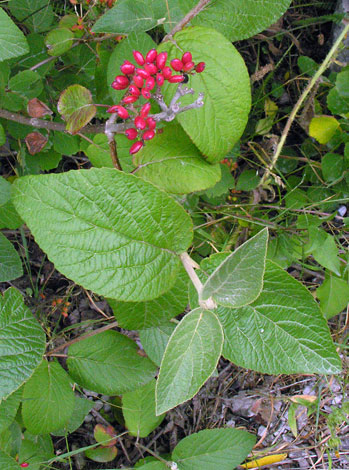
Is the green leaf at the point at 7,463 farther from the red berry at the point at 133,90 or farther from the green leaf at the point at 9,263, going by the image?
the red berry at the point at 133,90

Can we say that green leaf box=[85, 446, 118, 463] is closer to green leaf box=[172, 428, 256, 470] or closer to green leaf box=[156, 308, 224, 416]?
green leaf box=[172, 428, 256, 470]

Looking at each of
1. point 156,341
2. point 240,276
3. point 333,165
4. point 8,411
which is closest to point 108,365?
point 156,341

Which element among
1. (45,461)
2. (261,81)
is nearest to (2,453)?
(45,461)

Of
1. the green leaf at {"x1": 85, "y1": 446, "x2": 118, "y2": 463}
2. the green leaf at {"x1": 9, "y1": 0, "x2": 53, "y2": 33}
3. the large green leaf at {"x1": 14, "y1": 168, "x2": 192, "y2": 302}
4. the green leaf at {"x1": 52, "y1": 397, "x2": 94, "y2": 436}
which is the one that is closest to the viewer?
the large green leaf at {"x1": 14, "y1": 168, "x2": 192, "y2": 302}

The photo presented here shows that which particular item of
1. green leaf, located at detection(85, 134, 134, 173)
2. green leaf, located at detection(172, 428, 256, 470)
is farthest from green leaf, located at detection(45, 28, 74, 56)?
green leaf, located at detection(172, 428, 256, 470)

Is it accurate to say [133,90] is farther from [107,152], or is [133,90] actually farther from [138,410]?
[138,410]

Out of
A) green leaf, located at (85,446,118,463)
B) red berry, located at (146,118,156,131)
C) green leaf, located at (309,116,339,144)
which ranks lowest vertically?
green leaf, located at (85,446,118,463)
